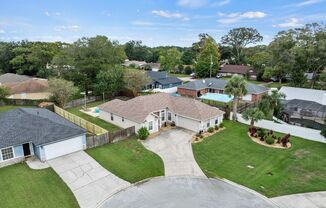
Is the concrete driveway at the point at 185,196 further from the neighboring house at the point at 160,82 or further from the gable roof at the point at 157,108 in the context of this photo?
the neighboring house at the point at 160,82

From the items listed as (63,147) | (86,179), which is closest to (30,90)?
(63,147)

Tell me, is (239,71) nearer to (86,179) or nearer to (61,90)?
(61,90)

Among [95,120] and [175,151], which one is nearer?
[175,151]

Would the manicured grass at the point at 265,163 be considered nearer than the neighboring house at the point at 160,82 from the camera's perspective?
Yes

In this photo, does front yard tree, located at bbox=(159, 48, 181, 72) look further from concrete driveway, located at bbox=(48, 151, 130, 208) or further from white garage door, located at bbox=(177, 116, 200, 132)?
concrete driveway, located at bbox=(48, 151, 130, 208)

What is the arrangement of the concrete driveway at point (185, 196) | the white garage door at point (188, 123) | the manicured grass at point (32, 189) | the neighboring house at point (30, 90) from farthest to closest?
the neighboring house at point (30, 90) < the white garage door at point (188, 123) < the concrete driveway at point (185, 196) < the manicured grass at point (32, 189)

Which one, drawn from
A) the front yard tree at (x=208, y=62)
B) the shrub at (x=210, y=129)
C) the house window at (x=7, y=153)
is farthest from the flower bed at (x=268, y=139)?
the front yard tree at (x=208, y=62)

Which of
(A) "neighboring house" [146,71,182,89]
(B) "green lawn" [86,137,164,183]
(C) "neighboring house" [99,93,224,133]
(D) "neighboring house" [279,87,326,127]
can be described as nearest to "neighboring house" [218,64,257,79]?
(A) "neighboring house" [146,71,182,89]
